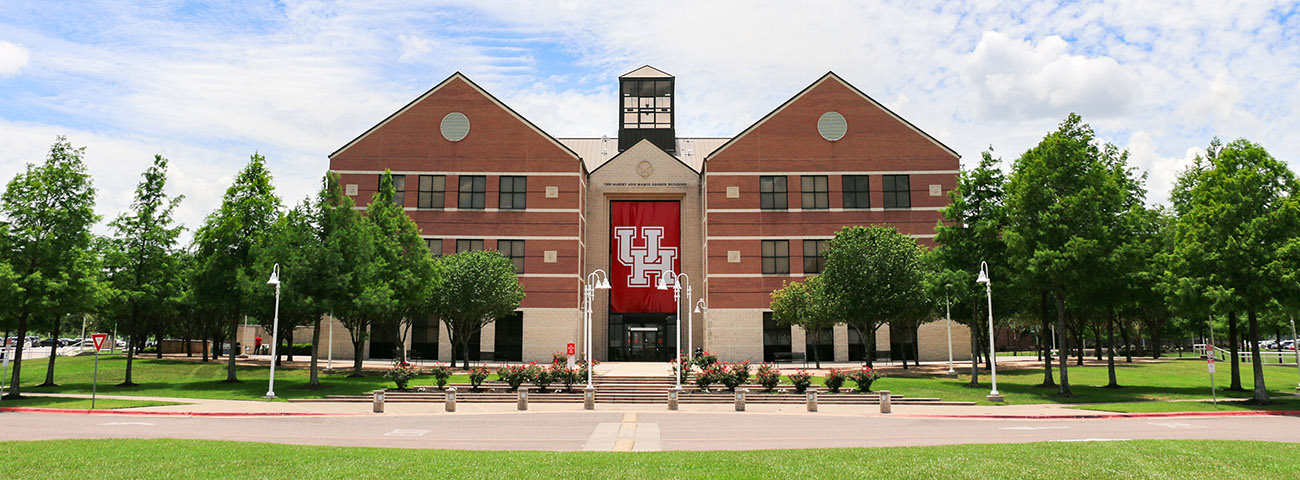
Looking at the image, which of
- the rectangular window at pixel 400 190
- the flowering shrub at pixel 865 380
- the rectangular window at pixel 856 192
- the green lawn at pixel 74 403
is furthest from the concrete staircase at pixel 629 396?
the rectangular window at pixel 856 192

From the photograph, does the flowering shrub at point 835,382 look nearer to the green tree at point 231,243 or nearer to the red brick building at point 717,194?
the red brick building at point 717,194

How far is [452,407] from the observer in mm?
24250

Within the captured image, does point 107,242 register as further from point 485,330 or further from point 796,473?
point 796,473

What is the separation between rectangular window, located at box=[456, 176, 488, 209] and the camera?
49969 mm

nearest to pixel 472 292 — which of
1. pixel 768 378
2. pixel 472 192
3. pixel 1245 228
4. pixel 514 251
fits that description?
pixel 514 251

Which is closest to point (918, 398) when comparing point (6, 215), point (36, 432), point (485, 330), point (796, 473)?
point (796, 473)

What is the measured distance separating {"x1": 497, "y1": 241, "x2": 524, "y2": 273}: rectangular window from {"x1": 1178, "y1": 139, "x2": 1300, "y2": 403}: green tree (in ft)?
116

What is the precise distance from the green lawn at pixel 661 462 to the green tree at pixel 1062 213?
15.8 m

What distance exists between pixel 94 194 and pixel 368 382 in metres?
12.8

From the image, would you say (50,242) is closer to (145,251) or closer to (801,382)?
(145,251)

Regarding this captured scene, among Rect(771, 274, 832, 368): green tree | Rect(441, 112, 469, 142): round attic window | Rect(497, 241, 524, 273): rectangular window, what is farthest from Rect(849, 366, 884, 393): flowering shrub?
Rect(441, 112, 469, 142): round attic window

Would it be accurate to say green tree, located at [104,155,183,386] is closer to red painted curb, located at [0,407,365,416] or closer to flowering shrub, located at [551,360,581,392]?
red painted curb, located at [0,407,365,416]

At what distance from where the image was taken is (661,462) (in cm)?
1231

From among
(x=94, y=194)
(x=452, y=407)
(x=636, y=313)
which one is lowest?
(x=452, y=407)
